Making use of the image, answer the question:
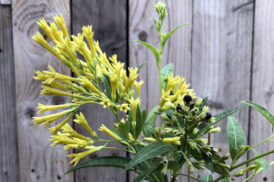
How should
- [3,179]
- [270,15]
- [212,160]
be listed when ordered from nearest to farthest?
[212,160] < [270,15] < [3,179]

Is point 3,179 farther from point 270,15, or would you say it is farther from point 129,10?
point 270,15

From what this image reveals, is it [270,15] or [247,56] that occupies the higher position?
[270,15]

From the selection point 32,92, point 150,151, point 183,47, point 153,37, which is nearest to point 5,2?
point 32,92

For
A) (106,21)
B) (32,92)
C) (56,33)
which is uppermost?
(106,21)

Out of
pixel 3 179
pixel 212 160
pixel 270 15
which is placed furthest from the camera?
pixel 3 179

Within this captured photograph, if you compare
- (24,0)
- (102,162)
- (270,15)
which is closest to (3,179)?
(24,0)

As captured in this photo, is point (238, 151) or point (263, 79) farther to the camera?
point (263, 79)

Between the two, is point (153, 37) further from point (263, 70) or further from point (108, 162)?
point (108, 162)
